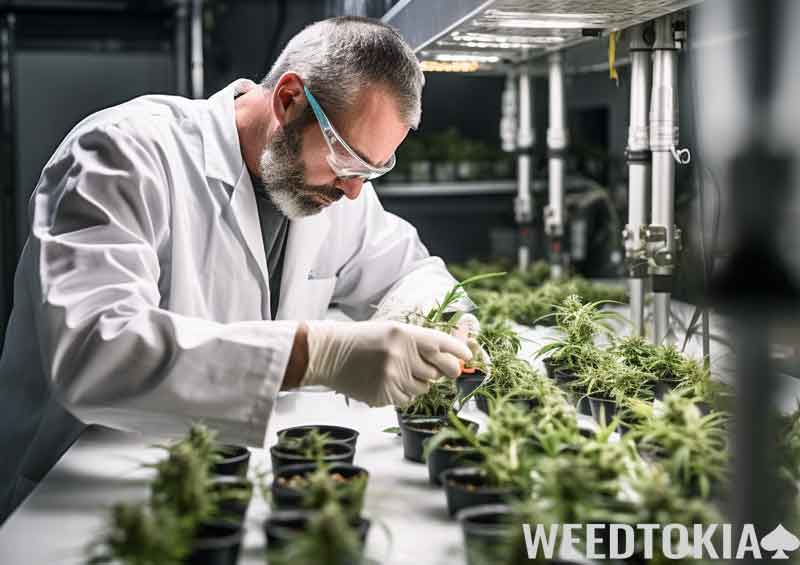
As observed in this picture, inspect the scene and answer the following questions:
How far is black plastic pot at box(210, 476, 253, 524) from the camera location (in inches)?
45.7

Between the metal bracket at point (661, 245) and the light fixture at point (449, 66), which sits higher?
the light fixture at point (449, 66)

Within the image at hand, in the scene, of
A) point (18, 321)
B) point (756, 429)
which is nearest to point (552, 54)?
point (18, 321)

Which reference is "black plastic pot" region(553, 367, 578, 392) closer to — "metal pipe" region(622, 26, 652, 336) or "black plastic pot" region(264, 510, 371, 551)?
"metal pipe" region(622, 26, 652, 336)

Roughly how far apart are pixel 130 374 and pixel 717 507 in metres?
0.89

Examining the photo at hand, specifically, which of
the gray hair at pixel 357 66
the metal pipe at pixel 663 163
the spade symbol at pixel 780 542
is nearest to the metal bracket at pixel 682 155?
the metal pipe at pixel 663 163

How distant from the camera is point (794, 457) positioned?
1249mm

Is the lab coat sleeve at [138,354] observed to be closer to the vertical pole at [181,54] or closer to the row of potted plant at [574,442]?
the row of potted plant at [574,442]

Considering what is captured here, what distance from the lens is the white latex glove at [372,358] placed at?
1.51 metres

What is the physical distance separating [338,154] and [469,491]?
85 centimetres

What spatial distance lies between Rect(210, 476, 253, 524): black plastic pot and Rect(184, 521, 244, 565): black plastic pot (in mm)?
51

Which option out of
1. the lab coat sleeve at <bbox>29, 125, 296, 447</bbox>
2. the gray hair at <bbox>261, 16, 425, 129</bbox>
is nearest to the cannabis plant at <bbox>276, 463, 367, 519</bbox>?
the lab coat sleeve at <bbox>29, 125, 296, 447</bbox>

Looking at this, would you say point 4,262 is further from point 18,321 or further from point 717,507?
point 717,507

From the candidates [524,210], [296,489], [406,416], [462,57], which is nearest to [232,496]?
[296,489]

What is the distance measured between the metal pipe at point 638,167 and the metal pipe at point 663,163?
46mm
